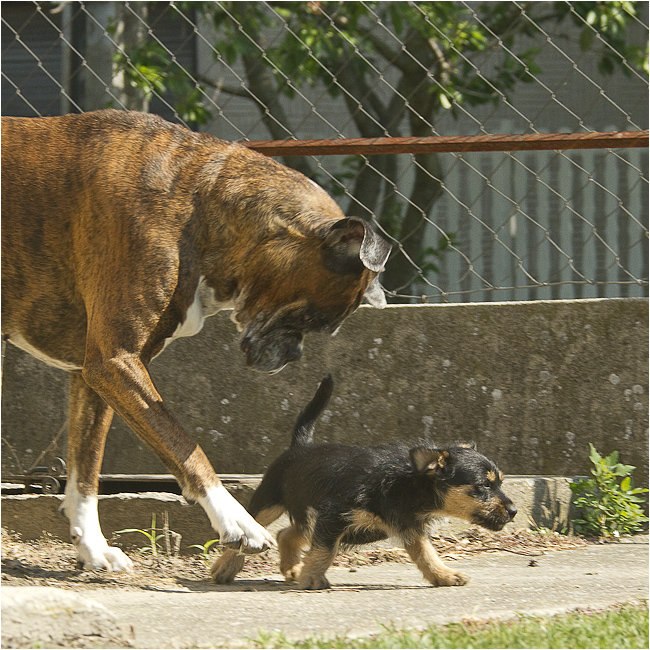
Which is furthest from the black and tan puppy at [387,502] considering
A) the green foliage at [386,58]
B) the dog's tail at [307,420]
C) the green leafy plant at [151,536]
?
the green foliage at [386,58]

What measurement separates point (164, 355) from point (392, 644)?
2.92 metres

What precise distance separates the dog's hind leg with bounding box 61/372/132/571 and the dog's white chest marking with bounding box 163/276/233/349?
0.56 m

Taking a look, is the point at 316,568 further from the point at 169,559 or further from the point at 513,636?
the point at 513,636

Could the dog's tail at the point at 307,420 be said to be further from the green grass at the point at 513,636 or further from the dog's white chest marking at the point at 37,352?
the green grass at the point at 513,636

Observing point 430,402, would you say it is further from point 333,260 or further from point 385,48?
point 385,48

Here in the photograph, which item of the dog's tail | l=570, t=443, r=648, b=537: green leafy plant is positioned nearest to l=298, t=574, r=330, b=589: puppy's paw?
the dog's tail

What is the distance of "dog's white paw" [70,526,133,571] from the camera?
151 inches

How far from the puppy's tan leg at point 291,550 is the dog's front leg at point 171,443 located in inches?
22.4

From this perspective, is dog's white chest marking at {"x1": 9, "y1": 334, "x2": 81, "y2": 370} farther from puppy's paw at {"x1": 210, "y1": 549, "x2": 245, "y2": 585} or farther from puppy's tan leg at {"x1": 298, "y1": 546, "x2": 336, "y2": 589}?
puppy's tan leg at {"x1": 298, "y1": 546, "x2": 336, "y2": 589}

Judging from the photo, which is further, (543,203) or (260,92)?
(543,203)

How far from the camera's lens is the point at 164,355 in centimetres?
511

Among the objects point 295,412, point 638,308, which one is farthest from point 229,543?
point 638,308

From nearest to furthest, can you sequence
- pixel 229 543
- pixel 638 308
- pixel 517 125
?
1. pixel 229 543
2. pixel 638 308
3. pixel 517 125

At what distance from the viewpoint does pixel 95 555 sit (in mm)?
3838
